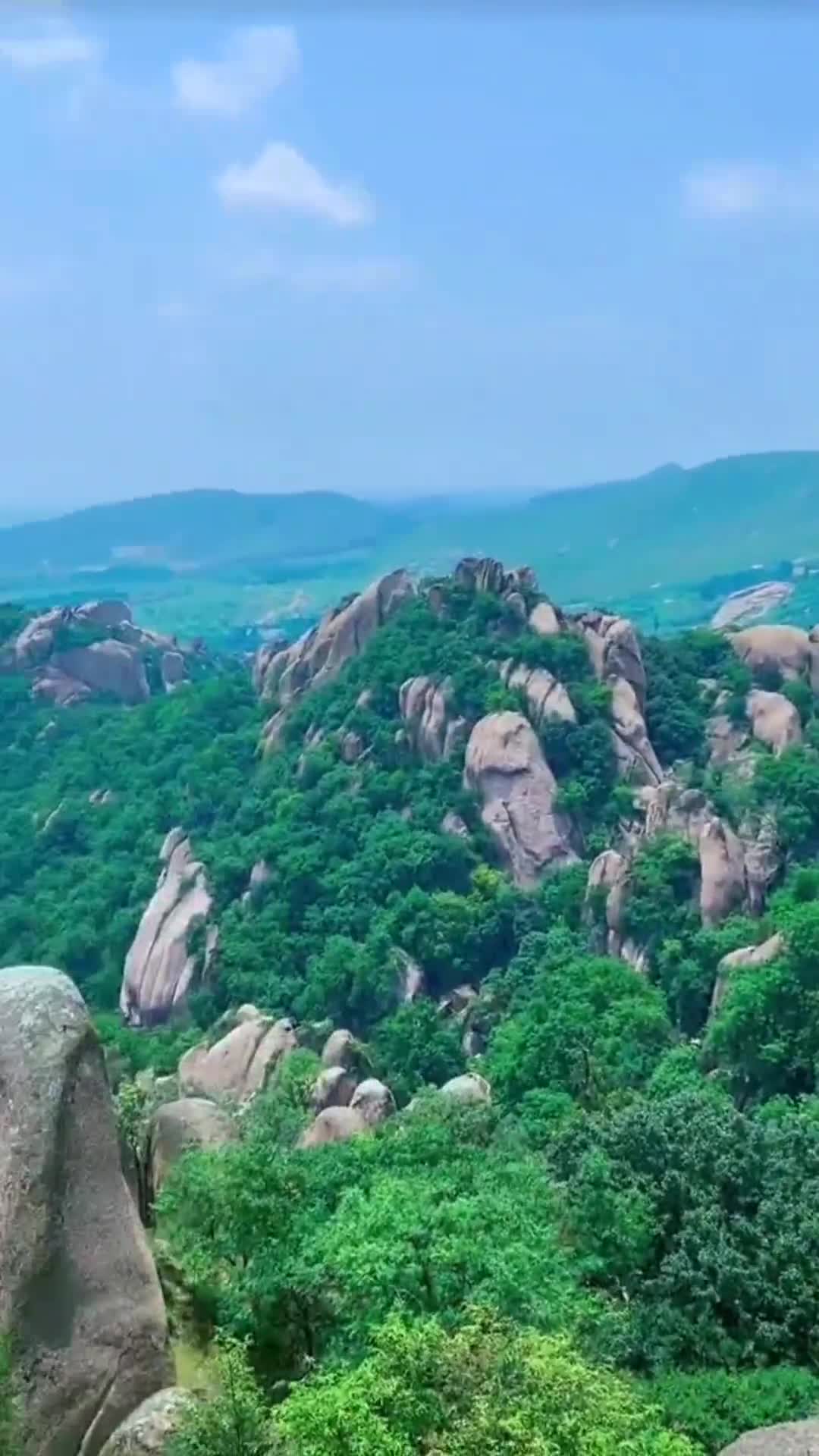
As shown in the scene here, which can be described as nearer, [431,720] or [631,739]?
[631,739]

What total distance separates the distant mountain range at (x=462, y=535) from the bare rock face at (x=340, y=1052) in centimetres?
8647

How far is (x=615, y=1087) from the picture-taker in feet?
57.7

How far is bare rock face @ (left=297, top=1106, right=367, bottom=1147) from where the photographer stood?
16203 mm

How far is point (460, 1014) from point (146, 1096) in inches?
366

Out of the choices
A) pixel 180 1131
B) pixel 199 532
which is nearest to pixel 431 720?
pixel 180 1131

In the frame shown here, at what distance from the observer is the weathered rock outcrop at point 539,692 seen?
2853 centimetres

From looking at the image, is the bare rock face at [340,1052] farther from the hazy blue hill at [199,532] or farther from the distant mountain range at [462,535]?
the hazy blue hill at [199,532]

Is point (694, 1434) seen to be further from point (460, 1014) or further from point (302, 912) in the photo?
point (302, 912)

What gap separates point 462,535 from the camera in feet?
463

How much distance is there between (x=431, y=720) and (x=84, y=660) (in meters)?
18.9

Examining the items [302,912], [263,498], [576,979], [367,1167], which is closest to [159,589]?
[263,498]

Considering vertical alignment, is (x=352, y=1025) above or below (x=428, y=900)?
below

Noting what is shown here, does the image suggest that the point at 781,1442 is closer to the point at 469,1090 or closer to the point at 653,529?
the point at 469,1090

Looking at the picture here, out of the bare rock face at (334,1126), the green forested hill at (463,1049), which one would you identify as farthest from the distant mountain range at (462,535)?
the bare rock face at (334,1126)
